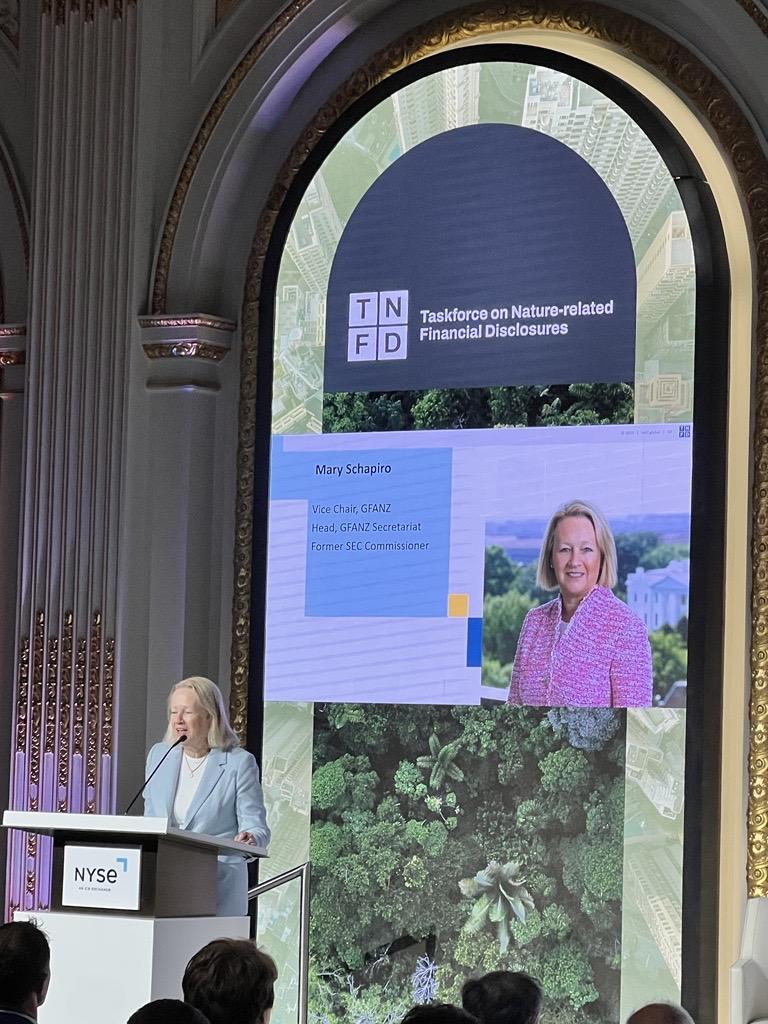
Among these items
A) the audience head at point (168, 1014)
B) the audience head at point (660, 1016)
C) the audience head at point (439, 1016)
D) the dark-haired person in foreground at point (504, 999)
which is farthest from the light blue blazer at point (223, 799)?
the audience head at point (439, 1016)

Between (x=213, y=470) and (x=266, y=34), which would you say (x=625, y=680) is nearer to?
(x=213, y=470)

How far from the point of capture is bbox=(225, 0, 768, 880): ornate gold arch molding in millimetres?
6414

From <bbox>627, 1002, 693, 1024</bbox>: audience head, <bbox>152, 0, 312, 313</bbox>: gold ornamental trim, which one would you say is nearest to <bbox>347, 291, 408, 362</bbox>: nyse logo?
<bbox>152, 0, 312, 313</bbox>: gold ornamental trim

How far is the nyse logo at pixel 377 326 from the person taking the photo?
7293mm

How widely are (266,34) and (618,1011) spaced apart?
164 inches

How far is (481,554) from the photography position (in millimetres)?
7016

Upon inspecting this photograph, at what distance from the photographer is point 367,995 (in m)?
7.08

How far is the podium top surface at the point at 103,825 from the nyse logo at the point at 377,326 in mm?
2919

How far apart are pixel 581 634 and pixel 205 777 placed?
1.76 m

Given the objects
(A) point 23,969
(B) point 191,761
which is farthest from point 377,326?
(A) point 23,969

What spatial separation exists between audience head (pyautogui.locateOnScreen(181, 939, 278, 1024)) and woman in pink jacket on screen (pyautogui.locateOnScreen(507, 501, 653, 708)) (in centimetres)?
360

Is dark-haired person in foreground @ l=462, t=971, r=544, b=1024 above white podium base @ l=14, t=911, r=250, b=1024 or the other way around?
above

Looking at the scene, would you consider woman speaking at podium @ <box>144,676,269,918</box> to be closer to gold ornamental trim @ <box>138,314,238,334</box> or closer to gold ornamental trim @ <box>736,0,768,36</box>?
gold ornamental trim @ <box>138,314,238,334</box>

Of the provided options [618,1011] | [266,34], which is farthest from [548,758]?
[266,34]
